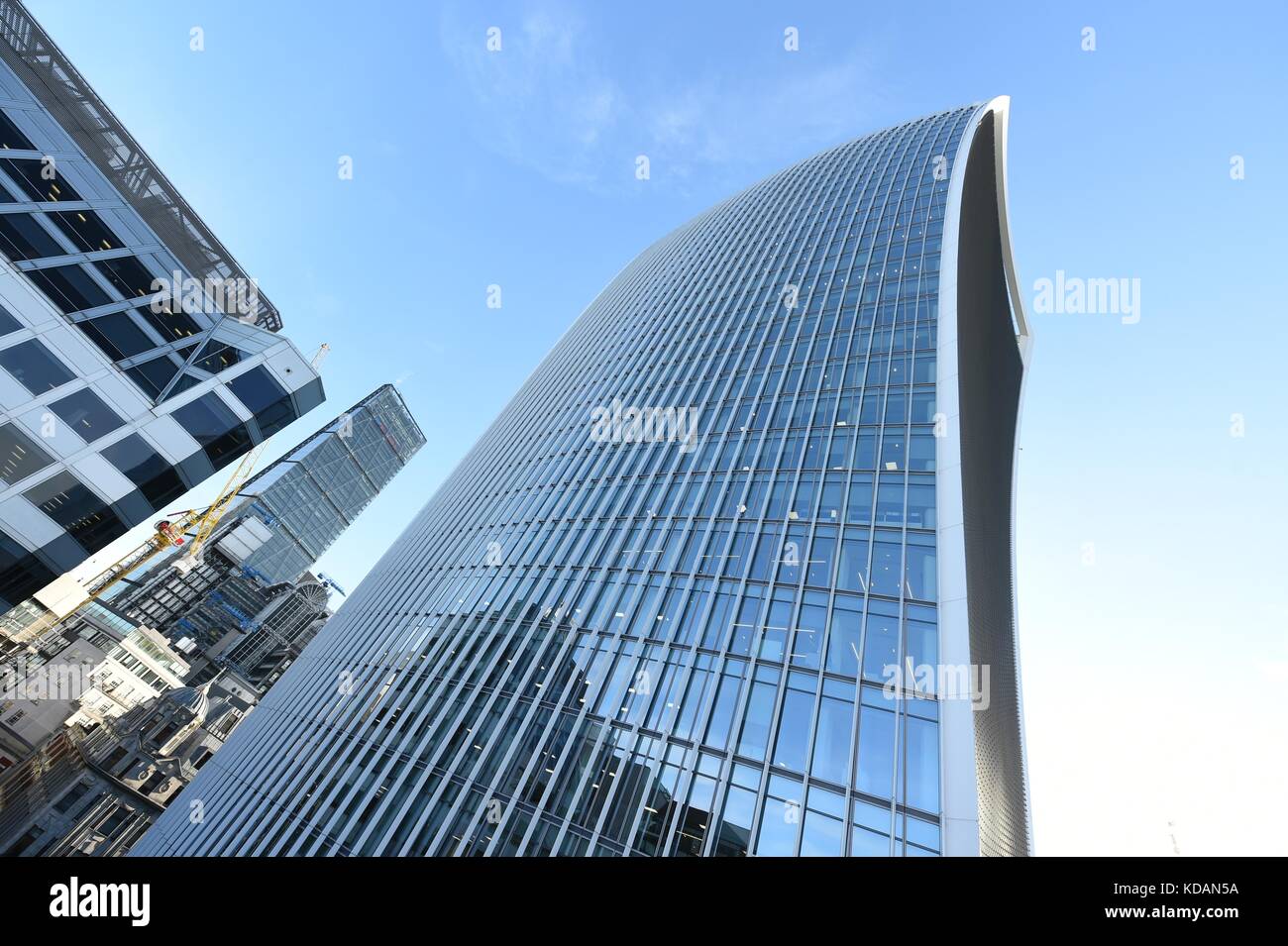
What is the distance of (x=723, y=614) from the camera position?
24.1 metres

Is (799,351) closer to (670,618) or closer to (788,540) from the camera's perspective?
(788,540)

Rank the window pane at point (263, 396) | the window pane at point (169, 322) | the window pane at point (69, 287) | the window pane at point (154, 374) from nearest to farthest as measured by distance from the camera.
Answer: the window pane at point (69, 287)
the window pane at point (154, 374)
the window pane at point (169, 322)
the window pane at point (263, 396)

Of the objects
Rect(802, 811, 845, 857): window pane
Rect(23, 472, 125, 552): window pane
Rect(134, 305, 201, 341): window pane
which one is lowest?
Rect(23, 472, 125, 552): window pane

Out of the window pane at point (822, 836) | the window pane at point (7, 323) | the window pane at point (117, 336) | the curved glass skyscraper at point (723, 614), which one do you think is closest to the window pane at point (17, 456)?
the window pane at point (7, 323)

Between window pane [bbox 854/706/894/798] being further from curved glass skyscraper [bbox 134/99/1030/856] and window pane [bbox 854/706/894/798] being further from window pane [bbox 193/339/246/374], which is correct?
window pane [bbox 193/339/246/374]

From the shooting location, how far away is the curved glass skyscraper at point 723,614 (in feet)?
61.0

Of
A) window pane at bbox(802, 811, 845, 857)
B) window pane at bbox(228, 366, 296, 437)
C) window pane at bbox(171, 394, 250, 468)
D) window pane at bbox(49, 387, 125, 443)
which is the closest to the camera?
window pane at bbox(49, 387, 125, 443)

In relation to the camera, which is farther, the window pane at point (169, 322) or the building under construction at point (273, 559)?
the building under construction at point (273, 559)

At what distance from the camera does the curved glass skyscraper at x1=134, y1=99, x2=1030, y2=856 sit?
732 inches

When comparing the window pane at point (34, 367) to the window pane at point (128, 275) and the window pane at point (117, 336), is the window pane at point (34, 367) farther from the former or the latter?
the window pane at point (128, 275)

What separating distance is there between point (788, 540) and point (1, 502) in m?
26.4

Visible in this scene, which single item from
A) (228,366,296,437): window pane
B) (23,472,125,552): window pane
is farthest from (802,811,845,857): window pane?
(228,366,296,437): window pane

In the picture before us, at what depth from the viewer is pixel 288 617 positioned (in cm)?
14512
